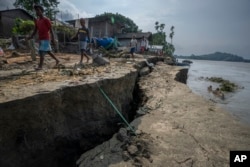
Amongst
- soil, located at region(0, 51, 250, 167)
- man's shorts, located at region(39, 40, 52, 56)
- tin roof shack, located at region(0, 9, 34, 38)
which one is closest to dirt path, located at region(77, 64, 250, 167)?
soil, located at region(0, 51, 250, 167)

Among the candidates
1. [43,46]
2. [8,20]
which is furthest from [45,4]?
[43,46]

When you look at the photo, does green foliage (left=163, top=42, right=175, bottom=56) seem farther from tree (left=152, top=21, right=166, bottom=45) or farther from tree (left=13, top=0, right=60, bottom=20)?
tree (left=13, top=0, right=60, bottom=20)

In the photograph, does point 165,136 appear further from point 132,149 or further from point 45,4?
point 45,4

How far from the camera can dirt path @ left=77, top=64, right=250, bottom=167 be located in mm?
2809

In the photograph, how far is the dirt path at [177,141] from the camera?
9.21 feet

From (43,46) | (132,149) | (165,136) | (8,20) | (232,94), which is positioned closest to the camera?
(132,149)

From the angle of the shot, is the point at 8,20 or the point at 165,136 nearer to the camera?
the point at 165,136

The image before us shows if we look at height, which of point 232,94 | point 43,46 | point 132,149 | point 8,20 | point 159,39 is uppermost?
point 159,39

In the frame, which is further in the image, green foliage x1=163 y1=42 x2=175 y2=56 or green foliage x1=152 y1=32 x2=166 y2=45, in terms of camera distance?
green foliage x1=152 y1=32 x2=166 y2=45

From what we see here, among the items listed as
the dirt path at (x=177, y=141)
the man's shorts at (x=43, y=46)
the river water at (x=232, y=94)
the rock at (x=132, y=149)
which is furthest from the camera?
the river water at (x=232, y=94)

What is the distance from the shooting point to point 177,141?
10.7 ft

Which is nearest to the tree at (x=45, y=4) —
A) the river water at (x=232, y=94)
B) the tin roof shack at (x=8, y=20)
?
the tin roof shack at (x=8, y=20)

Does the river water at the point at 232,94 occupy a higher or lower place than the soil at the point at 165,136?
lower

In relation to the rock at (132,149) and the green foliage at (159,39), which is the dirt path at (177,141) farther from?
the green foliage at (159,39)
